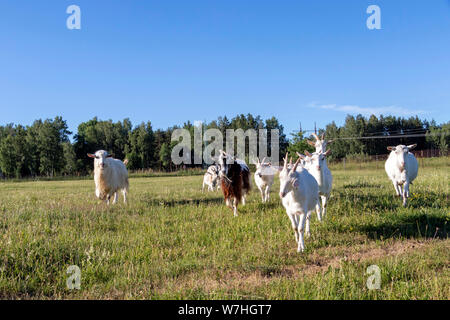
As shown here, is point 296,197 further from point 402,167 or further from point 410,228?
point 402,167

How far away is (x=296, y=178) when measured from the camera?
665 cm

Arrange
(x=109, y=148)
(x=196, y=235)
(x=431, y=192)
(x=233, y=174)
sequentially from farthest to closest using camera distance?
1. (x=109, y=148)
2. (x=431, y=192)
3. (x=233, y=174)
4. (x=196, y=235)

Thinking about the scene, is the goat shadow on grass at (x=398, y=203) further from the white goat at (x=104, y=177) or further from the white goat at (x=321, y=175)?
the white goat at (x=104, y=177)

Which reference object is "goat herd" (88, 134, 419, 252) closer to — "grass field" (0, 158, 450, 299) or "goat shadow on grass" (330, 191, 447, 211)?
"goat shadow on grass" (330, 191, 447, 211)

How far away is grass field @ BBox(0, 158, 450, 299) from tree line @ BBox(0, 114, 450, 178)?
39097 mm

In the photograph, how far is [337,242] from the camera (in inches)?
279

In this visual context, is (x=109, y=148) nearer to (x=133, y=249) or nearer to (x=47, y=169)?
(x=47, y=169)

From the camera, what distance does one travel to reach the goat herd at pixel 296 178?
6.76m

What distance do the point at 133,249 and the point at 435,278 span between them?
18.9 ft

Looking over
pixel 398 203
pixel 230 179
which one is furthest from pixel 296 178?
pixel 398 203

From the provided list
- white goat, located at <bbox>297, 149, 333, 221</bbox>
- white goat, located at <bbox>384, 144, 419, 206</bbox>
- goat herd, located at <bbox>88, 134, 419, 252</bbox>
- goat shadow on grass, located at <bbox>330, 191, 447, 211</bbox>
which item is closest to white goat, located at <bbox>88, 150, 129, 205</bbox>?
goat herd, located at <bbox>88, 134, 419, 252</bbox>

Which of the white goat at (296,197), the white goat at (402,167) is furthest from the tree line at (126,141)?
the white goat at (296,197)

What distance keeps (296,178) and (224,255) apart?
234cm
